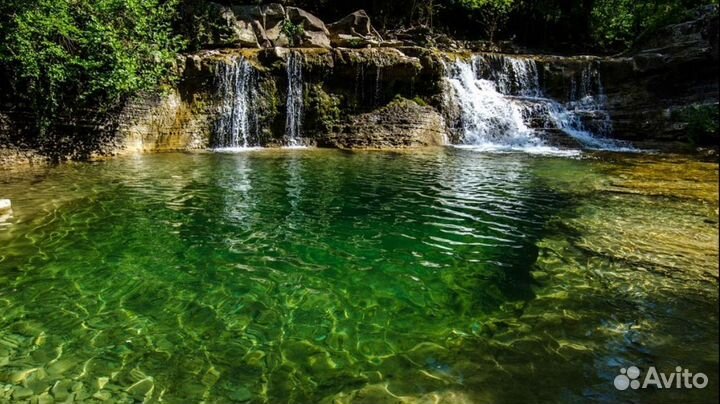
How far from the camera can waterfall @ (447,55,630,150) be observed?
1917 cm

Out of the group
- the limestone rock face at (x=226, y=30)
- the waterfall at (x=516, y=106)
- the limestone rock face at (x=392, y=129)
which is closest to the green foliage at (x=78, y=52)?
the limestone rock face at (x=226, y=30)

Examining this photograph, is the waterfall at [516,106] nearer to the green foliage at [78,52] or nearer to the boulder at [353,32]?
the boulder at [353,32]

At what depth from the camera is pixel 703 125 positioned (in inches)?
627

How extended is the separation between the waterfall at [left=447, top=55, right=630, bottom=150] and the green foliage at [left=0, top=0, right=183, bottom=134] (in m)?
12.5

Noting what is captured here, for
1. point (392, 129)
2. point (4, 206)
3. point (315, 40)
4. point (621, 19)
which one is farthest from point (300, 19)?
point (621, 19)

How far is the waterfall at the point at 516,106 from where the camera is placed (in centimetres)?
1917

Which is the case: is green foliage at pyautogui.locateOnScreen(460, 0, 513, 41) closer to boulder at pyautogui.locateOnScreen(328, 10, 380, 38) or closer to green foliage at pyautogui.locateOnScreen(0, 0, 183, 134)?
boulder at pyautogui.locateOnScreen(328, 10, 380, 38)

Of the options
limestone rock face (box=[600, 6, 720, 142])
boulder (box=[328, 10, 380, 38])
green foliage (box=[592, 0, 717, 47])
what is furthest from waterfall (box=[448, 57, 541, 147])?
green foliage (box=[592, 0, 717, 47])

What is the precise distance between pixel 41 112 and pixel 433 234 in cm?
→ 1426

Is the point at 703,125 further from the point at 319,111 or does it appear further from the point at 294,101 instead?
the point at 294,101

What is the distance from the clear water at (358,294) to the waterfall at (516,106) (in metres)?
9.57

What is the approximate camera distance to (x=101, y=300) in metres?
4.96

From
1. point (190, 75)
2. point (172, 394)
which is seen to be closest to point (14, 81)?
point (190, 75)

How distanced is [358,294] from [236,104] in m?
15.5
